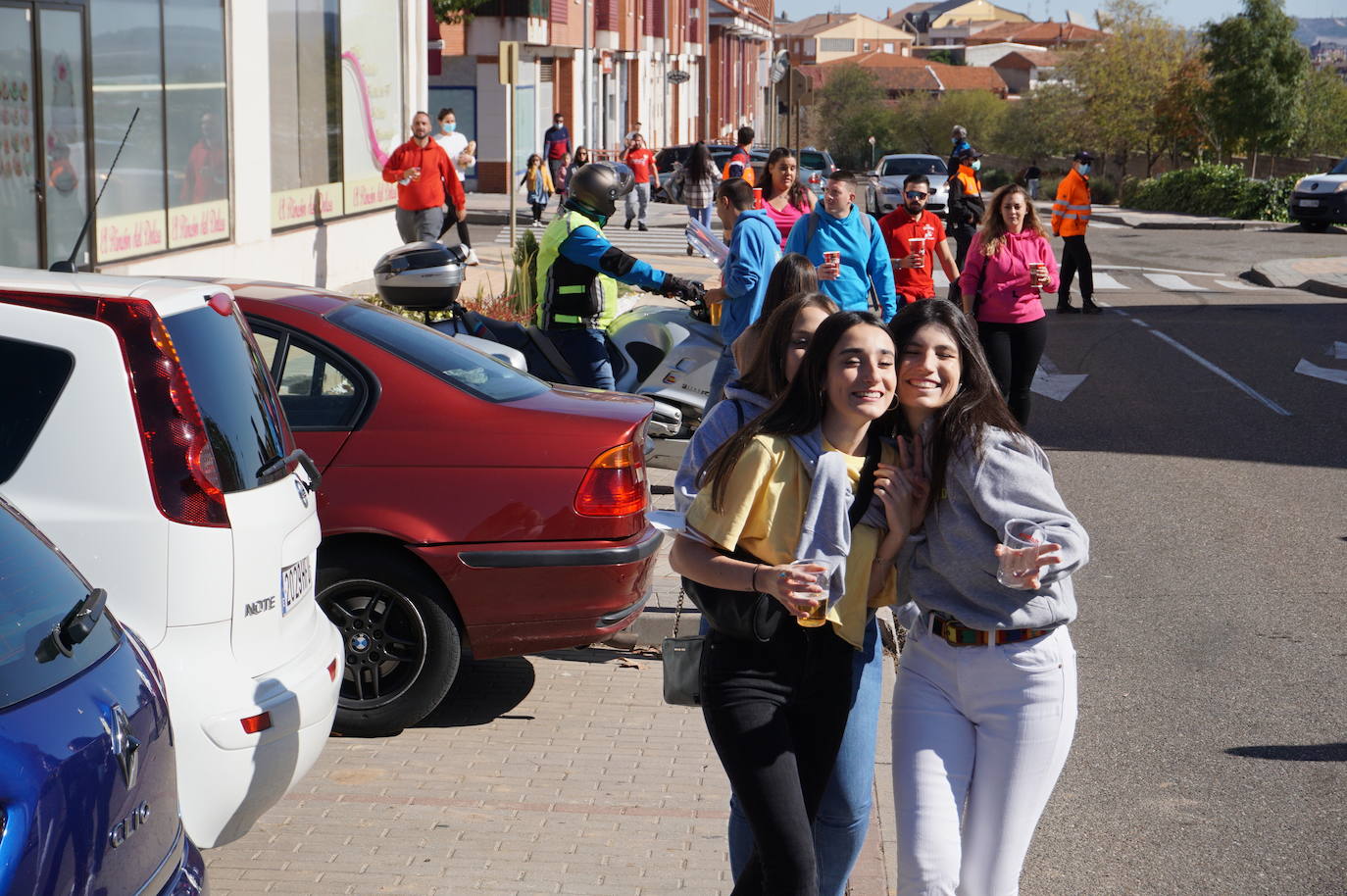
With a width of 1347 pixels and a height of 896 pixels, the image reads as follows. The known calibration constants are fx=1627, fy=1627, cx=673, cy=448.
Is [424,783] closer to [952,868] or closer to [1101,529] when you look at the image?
[952,868]

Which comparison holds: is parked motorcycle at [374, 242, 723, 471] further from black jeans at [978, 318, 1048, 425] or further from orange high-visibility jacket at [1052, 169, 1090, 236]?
orange high-visibility jacket at [1052, 169, 1090, 236]

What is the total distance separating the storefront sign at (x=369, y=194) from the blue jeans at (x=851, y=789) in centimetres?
1673

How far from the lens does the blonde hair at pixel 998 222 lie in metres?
10.2

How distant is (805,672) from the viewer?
370cm

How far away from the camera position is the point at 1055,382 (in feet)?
50.0

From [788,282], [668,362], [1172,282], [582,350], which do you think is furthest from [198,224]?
[1172,282]

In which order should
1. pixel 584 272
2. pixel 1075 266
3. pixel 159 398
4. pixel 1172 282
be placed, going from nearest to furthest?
pixel 159 398 → pixel 584 272 → pixel 1075 266 → pixel 1172 282

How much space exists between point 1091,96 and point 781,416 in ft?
203

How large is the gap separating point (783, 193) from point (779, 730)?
362 inches

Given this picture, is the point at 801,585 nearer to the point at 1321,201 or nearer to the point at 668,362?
the point at 668,362

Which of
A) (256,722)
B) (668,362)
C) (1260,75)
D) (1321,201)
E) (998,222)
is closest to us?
(256,722)

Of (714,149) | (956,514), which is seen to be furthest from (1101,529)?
(714,149)

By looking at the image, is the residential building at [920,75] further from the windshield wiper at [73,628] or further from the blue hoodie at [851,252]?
the windshield wiper at [73,628]

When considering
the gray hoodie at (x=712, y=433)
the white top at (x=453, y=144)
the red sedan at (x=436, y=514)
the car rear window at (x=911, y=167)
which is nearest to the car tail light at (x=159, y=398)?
the gray hoodie at (x=712, y=433)
